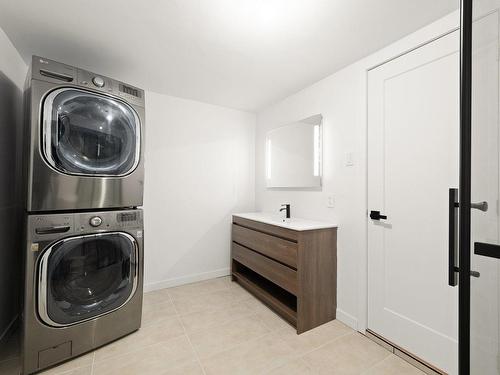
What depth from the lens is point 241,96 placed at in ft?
9.18

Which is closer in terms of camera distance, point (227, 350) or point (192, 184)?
point (227, 350)

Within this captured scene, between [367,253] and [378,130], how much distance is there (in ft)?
3.25

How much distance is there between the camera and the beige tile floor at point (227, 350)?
150 centimetres

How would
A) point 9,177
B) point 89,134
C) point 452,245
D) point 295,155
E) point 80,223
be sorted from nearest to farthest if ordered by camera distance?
point 452,245, point 80,223, point 89,134, point 9,177, point 295,155

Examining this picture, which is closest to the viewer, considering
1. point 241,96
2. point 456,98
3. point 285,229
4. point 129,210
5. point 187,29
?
point 456,98

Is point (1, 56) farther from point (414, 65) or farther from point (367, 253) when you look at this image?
point (367, 253)

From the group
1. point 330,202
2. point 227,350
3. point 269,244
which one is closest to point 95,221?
point 227,350

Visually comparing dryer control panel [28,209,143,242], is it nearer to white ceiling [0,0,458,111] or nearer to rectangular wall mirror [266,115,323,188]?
white ceiling [0,0,458,111]

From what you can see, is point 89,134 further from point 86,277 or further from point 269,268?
point 269,268

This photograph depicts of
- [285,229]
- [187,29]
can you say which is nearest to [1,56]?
[187,29]

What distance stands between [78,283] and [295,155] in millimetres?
2242

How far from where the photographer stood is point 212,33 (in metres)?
1.64

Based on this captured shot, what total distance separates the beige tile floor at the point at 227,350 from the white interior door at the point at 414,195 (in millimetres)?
286

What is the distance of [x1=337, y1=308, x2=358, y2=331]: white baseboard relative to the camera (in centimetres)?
196
